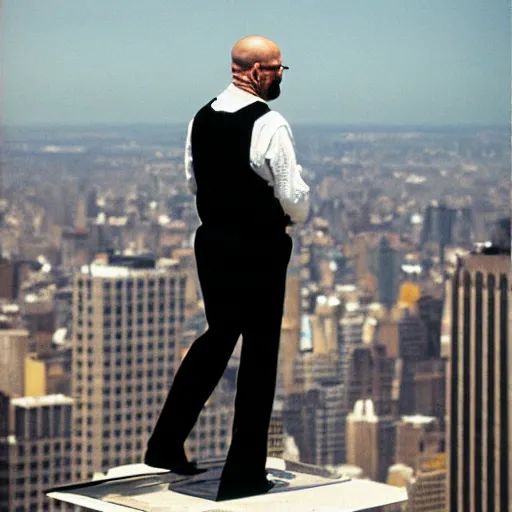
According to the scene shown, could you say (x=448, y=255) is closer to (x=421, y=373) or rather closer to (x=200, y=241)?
(x=421, y=373)

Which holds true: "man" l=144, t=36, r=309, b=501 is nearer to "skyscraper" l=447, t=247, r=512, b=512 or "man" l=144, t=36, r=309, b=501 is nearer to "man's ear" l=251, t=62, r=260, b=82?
"man's ear" l=251, t=62, r=260, b=82

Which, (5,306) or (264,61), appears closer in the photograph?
(264,61)

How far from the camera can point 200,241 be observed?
2371 mm

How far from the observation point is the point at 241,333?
2.42 metres

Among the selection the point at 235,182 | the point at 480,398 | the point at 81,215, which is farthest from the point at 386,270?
the point at 235,182

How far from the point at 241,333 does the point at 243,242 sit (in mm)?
176

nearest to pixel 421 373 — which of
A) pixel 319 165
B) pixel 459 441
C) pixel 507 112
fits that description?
pixel 459 441

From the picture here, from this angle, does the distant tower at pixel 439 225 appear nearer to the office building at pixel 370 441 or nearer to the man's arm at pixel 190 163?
the office building at pixel 370 441

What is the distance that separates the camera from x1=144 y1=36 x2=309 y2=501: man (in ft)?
7.61

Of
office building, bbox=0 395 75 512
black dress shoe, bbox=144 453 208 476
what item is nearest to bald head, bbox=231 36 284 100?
black dress shoe, bbox=144 453 208 476

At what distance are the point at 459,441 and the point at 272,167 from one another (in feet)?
47.6

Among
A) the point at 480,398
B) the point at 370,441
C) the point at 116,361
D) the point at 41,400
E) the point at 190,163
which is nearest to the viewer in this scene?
the point at 190,163

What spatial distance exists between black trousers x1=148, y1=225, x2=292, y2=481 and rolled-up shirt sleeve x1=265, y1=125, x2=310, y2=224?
65 millimetres

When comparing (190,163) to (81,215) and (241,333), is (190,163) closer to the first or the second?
(241,333)
